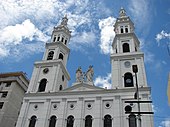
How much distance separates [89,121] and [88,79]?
26.2 ft

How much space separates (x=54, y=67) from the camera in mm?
40062

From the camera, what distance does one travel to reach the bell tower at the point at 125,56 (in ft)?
115

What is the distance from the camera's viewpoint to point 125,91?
109 feet

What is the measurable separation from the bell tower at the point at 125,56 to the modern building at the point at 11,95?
20.4 meters

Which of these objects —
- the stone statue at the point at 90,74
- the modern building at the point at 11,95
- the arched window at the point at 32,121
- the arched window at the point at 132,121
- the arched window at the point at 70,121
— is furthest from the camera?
the modern building at the point at 11,95

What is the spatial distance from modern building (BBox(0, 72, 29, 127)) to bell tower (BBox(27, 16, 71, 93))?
768 cm

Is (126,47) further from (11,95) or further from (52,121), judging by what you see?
(11,95)

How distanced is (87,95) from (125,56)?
9463 mm

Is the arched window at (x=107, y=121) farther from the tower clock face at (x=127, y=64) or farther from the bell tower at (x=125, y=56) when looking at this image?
the tower clock face at (x=127, y=64)

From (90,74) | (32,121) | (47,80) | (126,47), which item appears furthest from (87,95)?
(126,47)

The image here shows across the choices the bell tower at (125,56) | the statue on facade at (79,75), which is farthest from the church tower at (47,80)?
the bell tower at (125,56)

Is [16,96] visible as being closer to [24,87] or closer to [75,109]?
[24,87]

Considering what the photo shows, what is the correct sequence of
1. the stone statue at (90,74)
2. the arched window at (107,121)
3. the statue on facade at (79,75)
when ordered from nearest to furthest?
the arched window at (107,121) → the stone statue at (90,74) → the statue on facade at (79,75)

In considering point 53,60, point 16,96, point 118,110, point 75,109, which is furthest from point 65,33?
point 118,110
